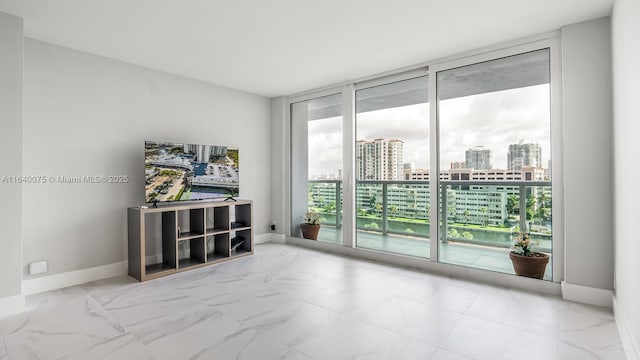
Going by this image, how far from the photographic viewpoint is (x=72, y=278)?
3223 millimetres

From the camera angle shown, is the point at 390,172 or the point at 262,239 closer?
the point at 390,172

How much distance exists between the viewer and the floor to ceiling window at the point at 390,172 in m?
4.28

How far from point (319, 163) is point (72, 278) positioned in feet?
11.0

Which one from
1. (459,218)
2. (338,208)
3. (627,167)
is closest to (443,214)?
(459,218)

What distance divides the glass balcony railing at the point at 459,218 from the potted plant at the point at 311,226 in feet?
0.85

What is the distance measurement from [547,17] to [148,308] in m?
4.10

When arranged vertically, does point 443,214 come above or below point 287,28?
below

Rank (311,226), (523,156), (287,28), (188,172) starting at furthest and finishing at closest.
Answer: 1. (311,226)
2. (188,172)
3. (523,156)
4. (287,28)

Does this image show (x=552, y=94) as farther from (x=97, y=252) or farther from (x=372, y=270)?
(x=97, y=252)

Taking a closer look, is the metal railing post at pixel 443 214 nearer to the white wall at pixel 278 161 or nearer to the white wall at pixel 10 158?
the white wall at pixel 278 161

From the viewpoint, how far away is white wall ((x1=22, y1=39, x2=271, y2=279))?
10.0 ft

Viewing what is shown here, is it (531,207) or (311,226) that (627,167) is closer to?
(531,207)

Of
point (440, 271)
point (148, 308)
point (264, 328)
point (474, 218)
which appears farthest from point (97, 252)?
point (474, 218)

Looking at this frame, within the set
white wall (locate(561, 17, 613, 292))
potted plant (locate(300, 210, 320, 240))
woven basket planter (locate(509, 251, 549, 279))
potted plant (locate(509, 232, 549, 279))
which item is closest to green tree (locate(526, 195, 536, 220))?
potted plant (locate(509, 232, 549, 279))
